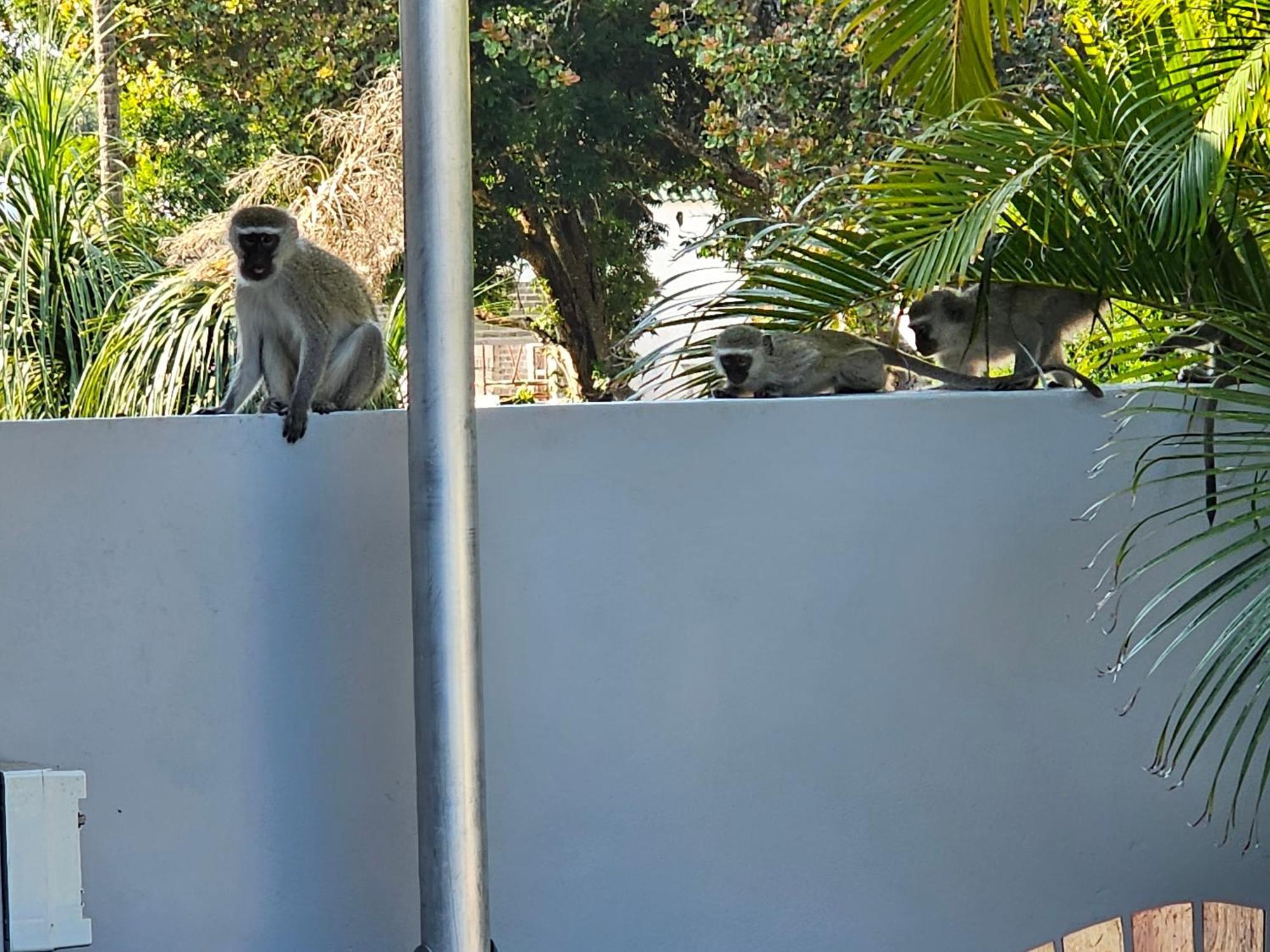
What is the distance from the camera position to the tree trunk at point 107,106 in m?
8.43

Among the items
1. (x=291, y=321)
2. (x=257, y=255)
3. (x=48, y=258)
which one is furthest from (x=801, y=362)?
(x=48, y=258)

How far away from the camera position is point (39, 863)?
1.95m

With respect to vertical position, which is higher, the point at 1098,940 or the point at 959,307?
the point at 959,307

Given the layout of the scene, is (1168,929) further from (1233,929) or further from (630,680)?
(630,680)

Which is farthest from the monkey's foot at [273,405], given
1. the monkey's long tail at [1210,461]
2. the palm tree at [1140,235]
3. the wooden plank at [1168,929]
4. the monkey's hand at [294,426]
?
the wooden plank at [1168,929]

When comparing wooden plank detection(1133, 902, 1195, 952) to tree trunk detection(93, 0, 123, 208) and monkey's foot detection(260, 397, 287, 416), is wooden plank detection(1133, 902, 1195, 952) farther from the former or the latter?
tree trunk detection(93, 0, 123, 208)

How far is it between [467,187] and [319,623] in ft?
3.50

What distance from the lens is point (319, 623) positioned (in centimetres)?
319

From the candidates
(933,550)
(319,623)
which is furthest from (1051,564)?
(319,623)

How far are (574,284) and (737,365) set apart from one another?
9.05 m

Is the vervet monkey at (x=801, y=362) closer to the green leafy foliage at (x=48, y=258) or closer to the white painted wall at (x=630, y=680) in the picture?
the white painted wall at (x=630, y=680)

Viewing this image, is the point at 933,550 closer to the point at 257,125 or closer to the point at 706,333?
the point at 706,333

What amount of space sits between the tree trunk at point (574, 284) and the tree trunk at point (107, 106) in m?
3.58

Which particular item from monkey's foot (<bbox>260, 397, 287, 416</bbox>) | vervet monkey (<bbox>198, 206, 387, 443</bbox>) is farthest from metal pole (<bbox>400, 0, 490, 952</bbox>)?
vervet monkey (<bbox>198, 206, 387, 443</bbox>)
